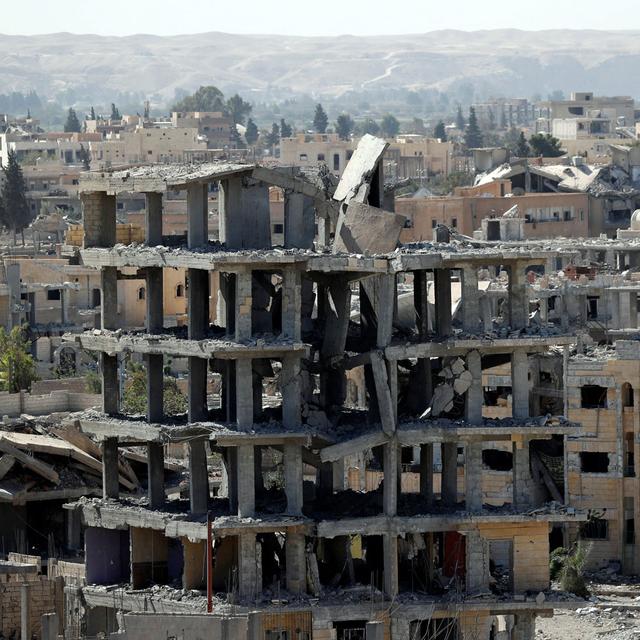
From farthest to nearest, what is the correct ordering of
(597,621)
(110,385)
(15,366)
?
1. (15,366)
2. (597,621)
3. (110,385)

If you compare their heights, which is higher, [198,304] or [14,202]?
[198,304]

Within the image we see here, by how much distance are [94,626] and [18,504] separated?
18.0ft

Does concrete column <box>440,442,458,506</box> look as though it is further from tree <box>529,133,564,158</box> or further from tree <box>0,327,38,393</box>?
tree <box>529,133,564,158</box>

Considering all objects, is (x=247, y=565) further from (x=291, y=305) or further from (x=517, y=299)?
(x=517, y=299)

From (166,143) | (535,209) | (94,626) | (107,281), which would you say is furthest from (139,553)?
(166,143)

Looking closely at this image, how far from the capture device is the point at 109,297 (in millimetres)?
44031

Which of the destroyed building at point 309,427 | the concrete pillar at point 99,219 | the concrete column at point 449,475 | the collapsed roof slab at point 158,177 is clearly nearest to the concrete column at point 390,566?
the destroyed building at point 309,427

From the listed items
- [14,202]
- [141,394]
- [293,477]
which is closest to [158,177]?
[293,477]

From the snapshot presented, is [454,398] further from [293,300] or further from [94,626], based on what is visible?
[94,626]

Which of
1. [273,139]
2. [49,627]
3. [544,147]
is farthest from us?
[273,139]

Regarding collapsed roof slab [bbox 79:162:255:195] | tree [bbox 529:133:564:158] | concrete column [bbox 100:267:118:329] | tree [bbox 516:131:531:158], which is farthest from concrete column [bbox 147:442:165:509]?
tree [bbox 529:133:564:158]

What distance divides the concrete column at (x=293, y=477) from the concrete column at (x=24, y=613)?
13.4ft

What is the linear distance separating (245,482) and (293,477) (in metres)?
0.75

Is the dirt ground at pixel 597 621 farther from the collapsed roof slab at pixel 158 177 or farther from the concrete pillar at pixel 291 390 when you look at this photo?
the collapsed roof slab at pixel 158 177
